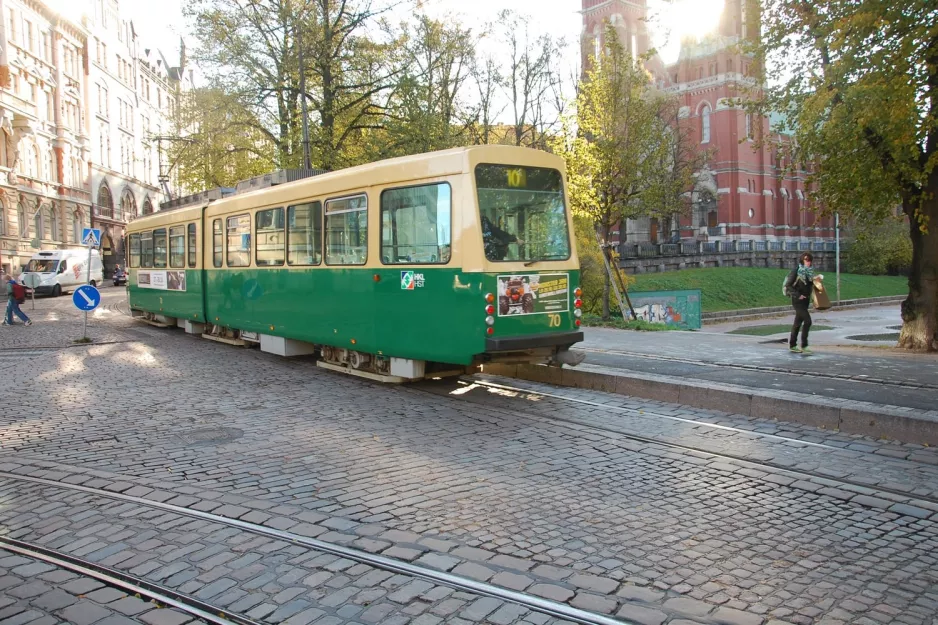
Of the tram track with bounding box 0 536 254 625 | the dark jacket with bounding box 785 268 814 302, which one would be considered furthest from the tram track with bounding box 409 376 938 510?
the dark jacket with bounding box 785 268 814 302

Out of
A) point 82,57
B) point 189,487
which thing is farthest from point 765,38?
point 82,57

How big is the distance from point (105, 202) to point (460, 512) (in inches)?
2606

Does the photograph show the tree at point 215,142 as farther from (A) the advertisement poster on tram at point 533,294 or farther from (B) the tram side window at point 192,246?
(A) the advertisement poster on tram at point 533,294

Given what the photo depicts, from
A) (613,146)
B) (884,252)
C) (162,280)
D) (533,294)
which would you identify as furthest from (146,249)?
(884,252)

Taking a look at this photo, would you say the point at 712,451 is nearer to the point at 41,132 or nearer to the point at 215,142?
the point at 215,142

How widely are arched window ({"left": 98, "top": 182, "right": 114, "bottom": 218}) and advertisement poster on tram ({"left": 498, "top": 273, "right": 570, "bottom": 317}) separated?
5983 centimetres

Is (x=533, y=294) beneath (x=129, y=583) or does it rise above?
above

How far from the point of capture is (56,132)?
54531 millimetres

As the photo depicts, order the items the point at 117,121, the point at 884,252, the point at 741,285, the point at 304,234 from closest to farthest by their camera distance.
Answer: the point at 304,234 → the point at 741,285 → the point at 884,252 → the point at 117,121

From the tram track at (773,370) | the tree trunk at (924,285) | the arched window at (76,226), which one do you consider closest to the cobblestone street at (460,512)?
the tram track at (773,370)

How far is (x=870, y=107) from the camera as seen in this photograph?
12.2 m

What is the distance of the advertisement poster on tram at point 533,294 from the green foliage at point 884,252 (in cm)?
5093

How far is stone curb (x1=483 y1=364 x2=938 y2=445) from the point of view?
7805 millimetres

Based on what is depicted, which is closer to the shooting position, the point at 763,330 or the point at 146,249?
the point at 146,249
